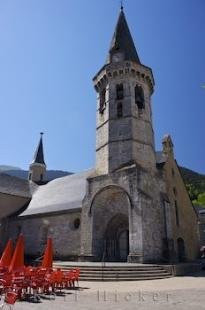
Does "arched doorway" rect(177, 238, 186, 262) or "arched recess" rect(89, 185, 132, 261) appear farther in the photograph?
"arched doorway" rect(177, 238, 186, 262)

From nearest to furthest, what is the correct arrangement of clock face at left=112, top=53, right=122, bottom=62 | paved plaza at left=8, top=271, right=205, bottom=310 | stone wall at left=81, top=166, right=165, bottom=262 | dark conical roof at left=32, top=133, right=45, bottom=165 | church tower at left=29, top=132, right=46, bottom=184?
paved plaza at left=8, top=271, right=205, bottom=310 < stone wall at left=81, top=166, right=165, bottom=262 < clock face at left=112, top=53, right=122, bottom=62 < church tower at left=29, top=132, right=46, bottom=184 < dark conical roof at left=32, top=133, right=45, bottom=165

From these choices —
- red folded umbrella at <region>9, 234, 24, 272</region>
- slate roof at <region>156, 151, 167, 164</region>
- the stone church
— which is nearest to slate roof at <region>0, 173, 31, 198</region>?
the stone church

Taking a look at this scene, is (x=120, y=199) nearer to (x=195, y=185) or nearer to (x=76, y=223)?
(x=76, y=223)

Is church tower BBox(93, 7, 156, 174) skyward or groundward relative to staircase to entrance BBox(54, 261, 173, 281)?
skyward

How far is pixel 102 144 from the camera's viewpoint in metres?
22.8

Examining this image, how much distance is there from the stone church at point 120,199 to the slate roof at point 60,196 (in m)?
0.14

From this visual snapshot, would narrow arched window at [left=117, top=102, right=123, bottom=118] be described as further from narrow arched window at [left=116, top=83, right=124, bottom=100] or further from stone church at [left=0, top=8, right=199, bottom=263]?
narrow arched window at [left=116, top=83, right=124, bottom=100]

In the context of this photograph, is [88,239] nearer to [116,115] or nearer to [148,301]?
[116,115]

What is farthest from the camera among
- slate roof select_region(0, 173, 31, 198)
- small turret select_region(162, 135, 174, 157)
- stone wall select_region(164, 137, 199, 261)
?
slate roof select_region(0, 173, 31, 198)

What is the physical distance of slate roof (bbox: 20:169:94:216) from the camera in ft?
77.9

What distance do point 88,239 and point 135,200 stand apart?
14.5ft

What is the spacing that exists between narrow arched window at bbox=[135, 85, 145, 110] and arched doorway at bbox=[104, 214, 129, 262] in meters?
9.39

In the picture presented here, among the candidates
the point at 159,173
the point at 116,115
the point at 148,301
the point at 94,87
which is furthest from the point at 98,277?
the point at 94,87

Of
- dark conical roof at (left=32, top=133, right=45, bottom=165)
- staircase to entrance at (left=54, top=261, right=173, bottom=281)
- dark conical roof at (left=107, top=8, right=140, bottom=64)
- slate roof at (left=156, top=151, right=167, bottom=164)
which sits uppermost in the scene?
dark conical roof at (left=107, top=8, right=140, bottom=64)
